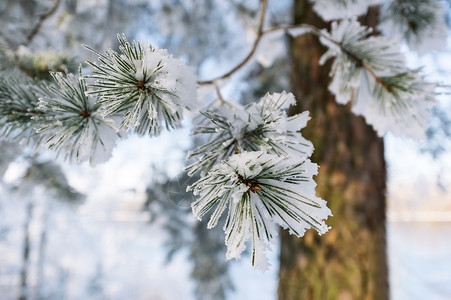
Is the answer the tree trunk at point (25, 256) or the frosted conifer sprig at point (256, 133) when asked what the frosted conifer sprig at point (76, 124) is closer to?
the frosted conifer sprig at point (256, 133)

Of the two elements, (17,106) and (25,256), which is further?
(25,256)

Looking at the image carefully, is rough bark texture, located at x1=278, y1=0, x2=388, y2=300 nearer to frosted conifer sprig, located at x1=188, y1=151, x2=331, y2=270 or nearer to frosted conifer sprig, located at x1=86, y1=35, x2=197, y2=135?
frosted conifer sprig, located at x1=188, y1=151, x2=331, y2=270

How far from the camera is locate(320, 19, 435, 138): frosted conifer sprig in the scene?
0.74 metres

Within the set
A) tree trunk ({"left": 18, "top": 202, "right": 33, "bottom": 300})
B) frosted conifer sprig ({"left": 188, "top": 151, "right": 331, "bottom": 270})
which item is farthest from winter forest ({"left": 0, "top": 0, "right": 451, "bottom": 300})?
tree trunk ({"left": 18, "top": 202, "right": 33, "bottom": 300})

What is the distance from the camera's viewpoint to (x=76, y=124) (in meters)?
0.56

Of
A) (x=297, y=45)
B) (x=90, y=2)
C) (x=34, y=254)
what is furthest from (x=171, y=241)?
(x=34, y=254)

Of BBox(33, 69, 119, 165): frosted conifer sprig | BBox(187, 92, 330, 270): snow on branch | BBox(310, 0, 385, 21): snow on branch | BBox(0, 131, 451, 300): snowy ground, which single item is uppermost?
BBox(310, 0, 385, 21): snow on branch

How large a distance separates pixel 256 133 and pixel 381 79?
42 cm

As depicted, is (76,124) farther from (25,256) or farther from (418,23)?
(25,256)

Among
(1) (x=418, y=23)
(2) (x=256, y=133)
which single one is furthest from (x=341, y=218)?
(2) (x=256, y=133)

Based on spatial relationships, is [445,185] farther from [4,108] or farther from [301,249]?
[4,108]

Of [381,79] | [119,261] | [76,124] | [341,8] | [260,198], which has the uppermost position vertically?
[341,8]

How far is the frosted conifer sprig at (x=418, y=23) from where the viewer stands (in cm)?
105

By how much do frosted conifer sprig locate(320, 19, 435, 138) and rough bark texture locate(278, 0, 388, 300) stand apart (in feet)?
2.59
